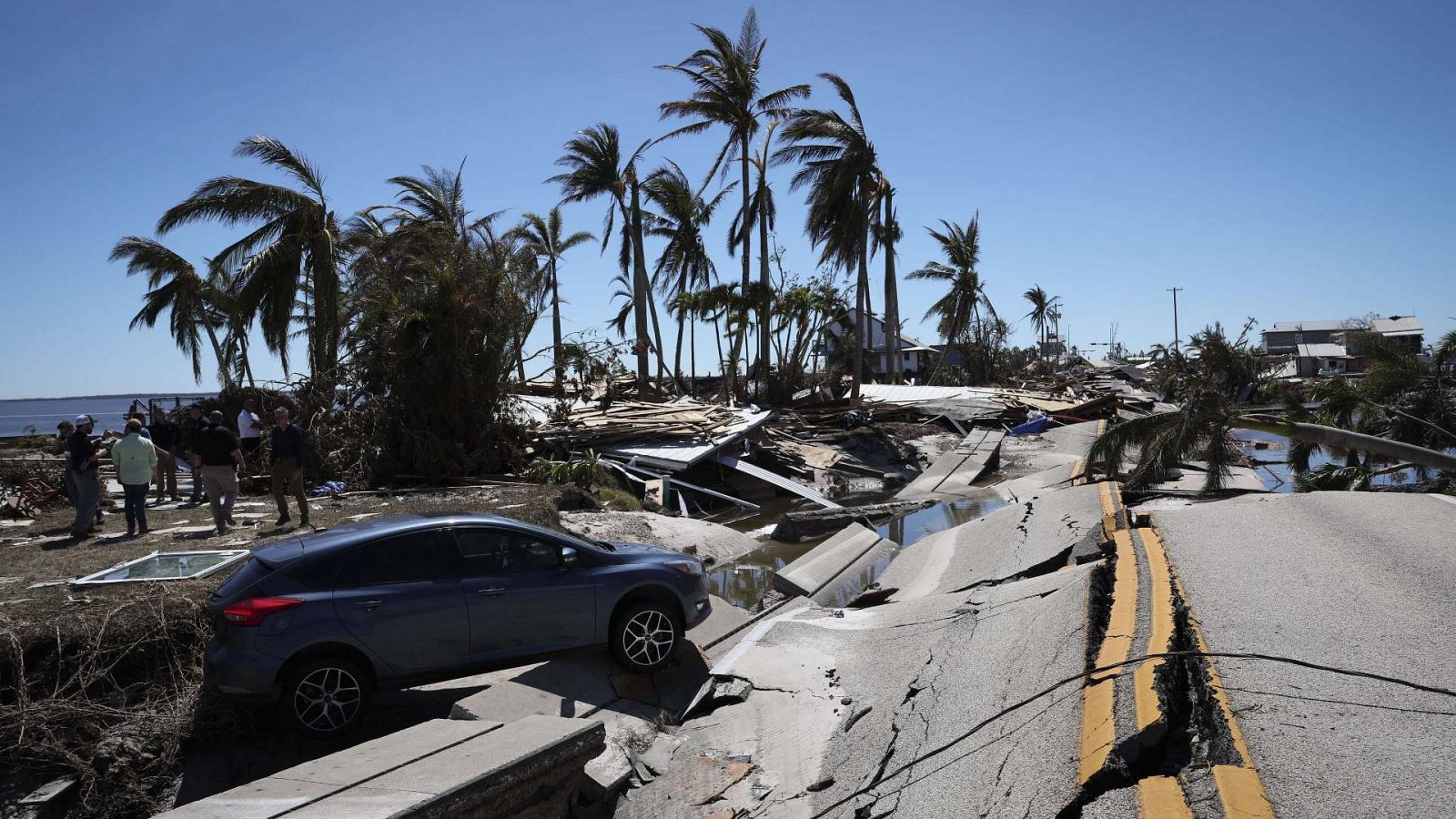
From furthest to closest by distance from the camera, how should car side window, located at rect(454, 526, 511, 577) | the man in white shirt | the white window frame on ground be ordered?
the man in white shirt
the white window frame on ground
car side window, located at rect(454, 526, 511, 577)

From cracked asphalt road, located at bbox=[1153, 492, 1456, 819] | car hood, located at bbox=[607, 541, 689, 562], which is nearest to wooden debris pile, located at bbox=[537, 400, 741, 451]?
car hood, located at bbox=[607, 541, 689, 562]

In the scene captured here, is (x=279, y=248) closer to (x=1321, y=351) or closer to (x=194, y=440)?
(x=194, y=440)

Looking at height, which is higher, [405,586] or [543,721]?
[405,586]

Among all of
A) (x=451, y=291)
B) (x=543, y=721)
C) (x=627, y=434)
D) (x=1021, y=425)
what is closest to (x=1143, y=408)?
(x=1021, y=425)

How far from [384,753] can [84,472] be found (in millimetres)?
9105

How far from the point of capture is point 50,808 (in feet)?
→ 20.3

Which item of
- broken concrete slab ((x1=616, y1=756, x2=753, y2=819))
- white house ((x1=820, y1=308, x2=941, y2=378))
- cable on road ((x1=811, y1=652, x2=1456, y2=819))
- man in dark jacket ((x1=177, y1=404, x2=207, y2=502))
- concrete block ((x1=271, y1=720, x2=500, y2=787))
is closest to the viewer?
cable on road ((x1=811, y1=652, x2=1456, y2=819))

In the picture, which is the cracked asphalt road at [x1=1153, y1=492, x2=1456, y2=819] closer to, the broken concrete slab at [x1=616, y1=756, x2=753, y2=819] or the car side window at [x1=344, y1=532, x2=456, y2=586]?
the broken concrete slab at [x1=616, y1=756, x2=753, y2=819]

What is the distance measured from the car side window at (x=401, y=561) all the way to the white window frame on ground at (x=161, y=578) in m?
2.84

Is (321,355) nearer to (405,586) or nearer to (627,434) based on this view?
(627,434)

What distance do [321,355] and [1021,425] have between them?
79.0ft

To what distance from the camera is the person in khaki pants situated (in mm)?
12094

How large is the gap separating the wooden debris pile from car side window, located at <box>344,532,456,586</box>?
43.2ft

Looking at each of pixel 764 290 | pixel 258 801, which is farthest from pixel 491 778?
pixel 764 290
